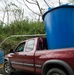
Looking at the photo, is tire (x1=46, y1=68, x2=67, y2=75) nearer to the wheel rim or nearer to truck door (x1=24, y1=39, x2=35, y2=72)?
truck door (x1=24, y1=39, x2=35, y2=72)

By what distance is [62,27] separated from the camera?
18.0 ft

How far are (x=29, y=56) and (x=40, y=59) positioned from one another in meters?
0.67

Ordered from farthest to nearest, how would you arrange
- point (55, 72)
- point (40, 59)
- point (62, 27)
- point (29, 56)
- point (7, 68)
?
point (7, 68), point (29, 56), point (40, 59), point (62, 27), point (55, 72)

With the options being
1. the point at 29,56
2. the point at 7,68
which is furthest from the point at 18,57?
the point at 7,68

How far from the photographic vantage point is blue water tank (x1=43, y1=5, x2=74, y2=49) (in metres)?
5.39

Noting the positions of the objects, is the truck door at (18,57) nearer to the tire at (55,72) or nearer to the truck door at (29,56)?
the truck door at (29,56)

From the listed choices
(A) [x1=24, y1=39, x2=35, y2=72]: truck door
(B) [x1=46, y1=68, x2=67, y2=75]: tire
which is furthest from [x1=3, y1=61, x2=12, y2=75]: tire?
(B) [x1=46, y1=68, x2=67, y2=75]: tire

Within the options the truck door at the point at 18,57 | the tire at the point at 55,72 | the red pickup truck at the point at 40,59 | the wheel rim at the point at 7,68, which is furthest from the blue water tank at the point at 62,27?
the wheel rim at the point at 7,68

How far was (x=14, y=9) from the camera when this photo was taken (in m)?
23.9

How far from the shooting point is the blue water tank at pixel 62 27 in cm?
539

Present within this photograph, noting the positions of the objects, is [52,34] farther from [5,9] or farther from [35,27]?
[5,9]

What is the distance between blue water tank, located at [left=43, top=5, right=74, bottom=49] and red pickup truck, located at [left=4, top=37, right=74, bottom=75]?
386 mm

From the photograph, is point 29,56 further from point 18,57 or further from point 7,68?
point 7,68

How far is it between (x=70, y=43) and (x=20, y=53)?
7.64 ft
